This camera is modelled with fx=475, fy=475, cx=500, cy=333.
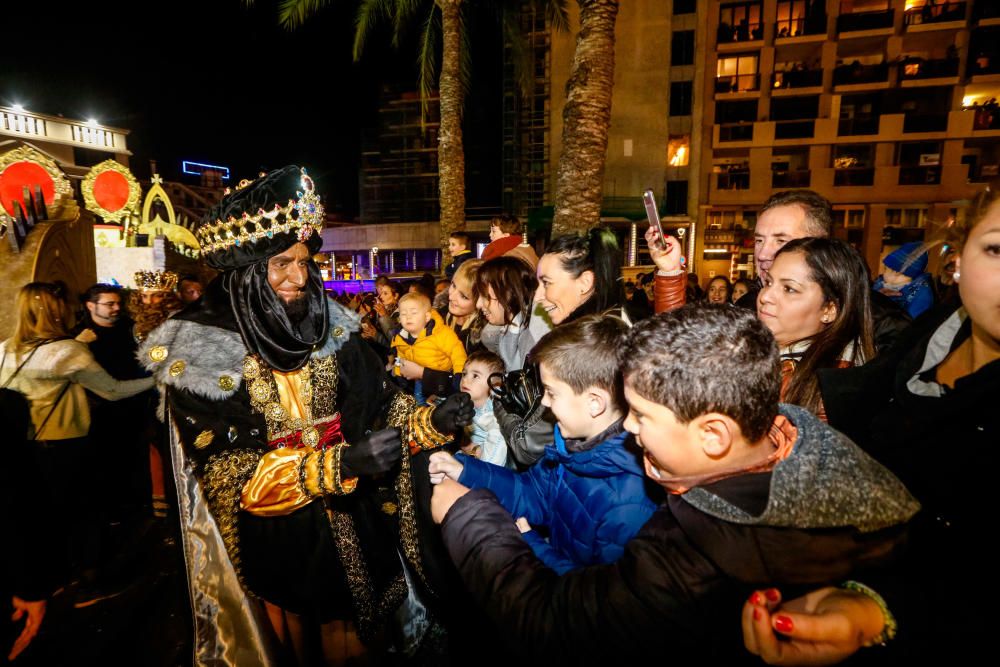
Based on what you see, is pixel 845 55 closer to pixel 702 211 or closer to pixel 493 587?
pixel 702 211

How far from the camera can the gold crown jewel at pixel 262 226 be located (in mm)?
2342

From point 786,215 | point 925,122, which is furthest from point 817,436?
point 925,122

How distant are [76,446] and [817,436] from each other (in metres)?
5.54

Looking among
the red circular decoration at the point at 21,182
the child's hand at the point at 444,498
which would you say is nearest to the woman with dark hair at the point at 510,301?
the child's hand at the point at 444,498

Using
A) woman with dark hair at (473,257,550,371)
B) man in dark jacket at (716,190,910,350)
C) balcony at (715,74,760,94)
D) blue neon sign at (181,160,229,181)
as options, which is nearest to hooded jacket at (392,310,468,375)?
woman with dark hair at (473,257,550,371)

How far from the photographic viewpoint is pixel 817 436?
1108 mm

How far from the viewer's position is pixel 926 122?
73.2 feet

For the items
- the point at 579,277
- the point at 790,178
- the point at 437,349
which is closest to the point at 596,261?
the point at 579,277

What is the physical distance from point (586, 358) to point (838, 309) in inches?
47.7

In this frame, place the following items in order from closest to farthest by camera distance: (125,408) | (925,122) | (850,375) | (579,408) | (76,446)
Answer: (850,375)
(579,408)
(76,446)
(125,408)
(925,122)

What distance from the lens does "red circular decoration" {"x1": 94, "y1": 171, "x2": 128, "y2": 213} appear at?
501 inches

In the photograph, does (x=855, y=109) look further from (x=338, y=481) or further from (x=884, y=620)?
(x=338, y=481)

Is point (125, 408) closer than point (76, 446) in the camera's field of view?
No

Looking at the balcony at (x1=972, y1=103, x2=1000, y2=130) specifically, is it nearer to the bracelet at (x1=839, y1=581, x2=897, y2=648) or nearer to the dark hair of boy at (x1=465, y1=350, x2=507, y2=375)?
the dark hair of boy at (x1=465, y1=350, x2=507, y2=375)
